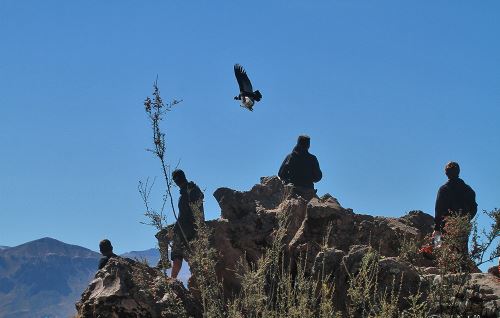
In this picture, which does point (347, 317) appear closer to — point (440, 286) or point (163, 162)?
point (440, 286)

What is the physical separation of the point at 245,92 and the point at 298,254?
8.32 feet

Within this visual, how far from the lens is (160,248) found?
7336mm

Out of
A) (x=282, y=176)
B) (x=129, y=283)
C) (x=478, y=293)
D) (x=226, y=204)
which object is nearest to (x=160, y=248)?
(x=129, y=283)

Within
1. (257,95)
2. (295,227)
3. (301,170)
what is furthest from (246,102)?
(301,170)

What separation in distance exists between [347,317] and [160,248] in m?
2.16

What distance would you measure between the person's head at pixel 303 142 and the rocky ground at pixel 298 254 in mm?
862

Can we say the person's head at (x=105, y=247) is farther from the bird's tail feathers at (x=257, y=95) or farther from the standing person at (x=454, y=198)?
the standing person at (x=454, y=198)

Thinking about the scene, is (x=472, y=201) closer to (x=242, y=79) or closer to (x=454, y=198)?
(x=454, y=198)

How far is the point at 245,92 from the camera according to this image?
10977mm

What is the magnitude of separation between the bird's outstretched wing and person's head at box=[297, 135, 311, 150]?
2.53 metres

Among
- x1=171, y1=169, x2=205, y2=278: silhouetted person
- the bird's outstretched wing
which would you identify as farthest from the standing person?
x1=171, y1=169, x2=205, y2=278: silhouetted person

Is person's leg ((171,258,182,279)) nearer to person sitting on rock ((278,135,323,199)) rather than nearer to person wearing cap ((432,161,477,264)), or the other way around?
person sitting on rock ((278,135,323,199))

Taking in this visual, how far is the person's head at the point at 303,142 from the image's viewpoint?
13.6m

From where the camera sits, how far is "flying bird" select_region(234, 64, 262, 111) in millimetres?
10688
